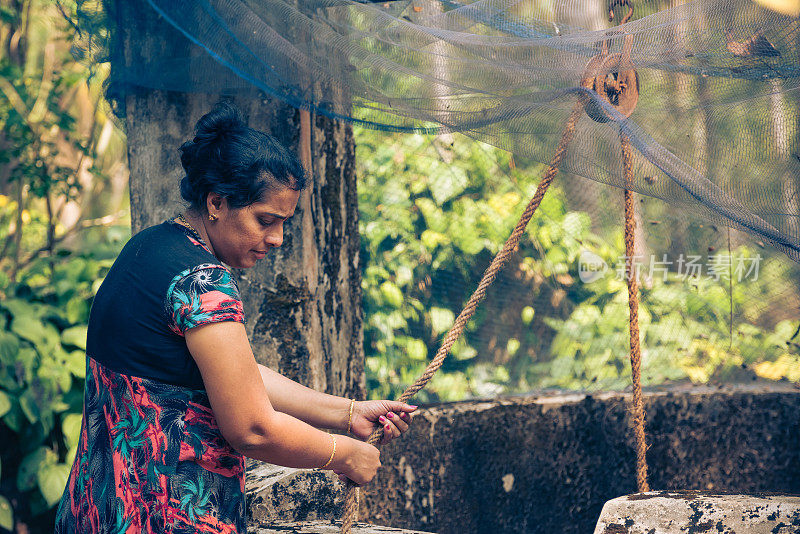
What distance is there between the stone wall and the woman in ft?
4.55

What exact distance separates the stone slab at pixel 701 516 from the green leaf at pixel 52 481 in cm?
210

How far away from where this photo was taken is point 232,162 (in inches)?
50.8

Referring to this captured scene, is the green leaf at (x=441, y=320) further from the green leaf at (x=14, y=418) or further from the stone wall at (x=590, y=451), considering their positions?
the green leaf at (x=14, y=418)

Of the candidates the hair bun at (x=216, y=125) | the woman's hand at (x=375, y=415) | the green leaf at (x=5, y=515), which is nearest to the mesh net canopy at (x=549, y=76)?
the hair bun at (x=216, y=125)

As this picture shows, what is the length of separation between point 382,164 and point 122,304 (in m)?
1.62

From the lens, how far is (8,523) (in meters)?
2.62

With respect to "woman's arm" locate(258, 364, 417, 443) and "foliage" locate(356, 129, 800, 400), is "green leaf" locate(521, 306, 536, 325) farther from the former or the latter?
"woman's arm" locate(258, 364, 417, 443)

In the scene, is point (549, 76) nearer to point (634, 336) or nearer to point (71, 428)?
point (634, 336)

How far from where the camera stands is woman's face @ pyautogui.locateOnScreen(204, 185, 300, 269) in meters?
1.33

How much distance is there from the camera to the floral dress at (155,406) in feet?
4.10

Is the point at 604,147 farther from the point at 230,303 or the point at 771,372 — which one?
the point at 771,372

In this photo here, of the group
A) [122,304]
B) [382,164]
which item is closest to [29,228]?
[382,164]

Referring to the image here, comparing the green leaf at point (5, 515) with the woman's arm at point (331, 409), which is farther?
the green leaf at point (5, 515)

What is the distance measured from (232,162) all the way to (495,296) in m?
1.74
